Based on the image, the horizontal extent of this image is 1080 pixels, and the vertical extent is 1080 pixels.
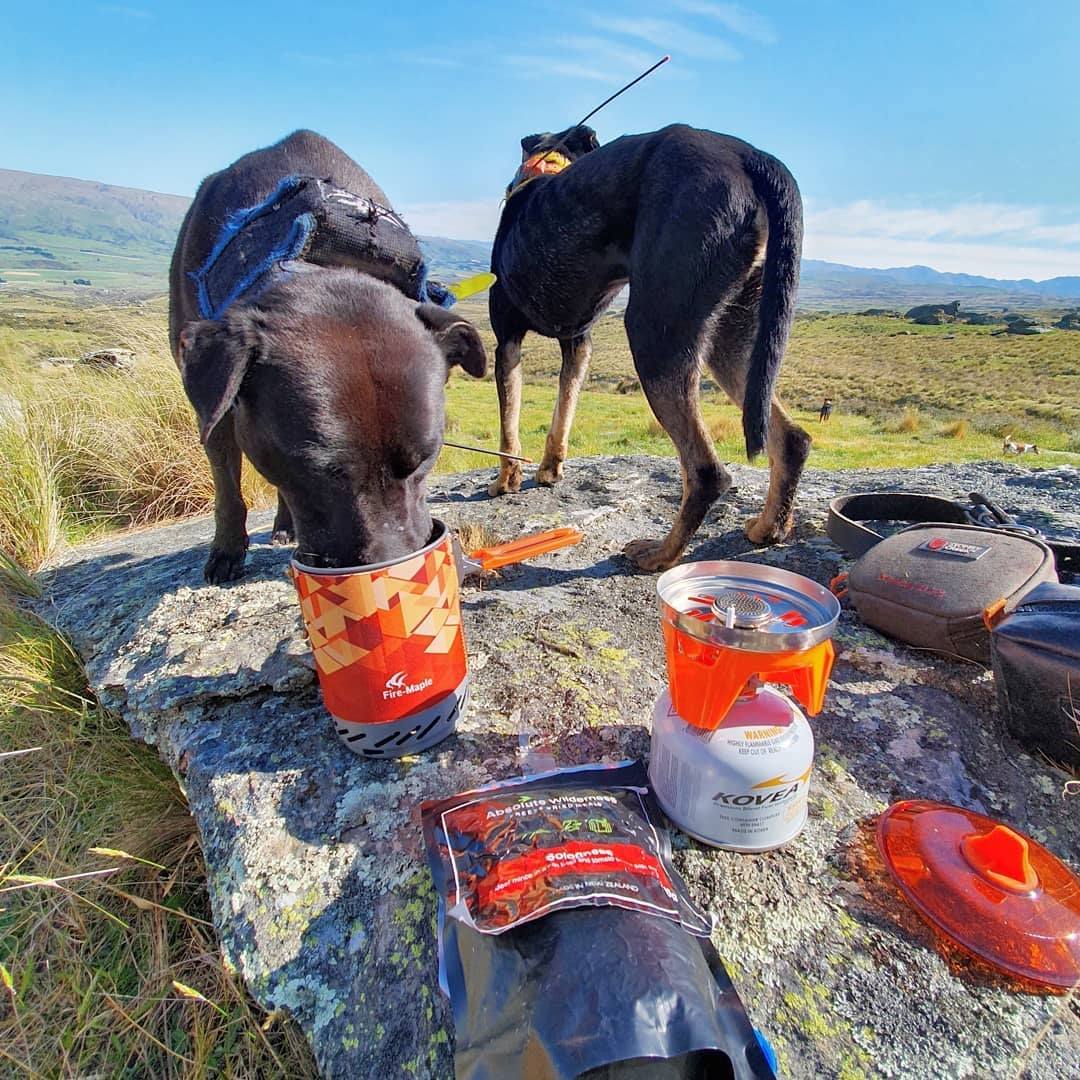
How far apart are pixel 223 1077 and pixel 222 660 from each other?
129cm

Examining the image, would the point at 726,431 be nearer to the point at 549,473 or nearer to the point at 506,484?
the point at 549,473

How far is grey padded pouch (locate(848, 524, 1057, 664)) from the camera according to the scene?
89.4 inches

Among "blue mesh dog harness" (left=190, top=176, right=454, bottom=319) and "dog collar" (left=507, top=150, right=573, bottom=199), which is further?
"dog collar" (left=507, top=150, right=573, bottom=199)

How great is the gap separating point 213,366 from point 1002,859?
2518 millimetres

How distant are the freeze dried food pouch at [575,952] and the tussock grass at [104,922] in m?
0.53

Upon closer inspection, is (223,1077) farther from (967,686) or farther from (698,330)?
(698,330)

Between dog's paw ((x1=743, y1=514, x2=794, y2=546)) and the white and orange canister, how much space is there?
72.4 inches

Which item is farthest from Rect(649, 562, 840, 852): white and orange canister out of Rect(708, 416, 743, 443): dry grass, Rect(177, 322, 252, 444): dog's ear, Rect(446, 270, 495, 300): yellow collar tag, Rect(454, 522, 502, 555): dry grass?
Rect(708, 416, 743, 443): dry grass

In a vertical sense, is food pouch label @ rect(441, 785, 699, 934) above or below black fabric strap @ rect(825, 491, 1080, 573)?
below

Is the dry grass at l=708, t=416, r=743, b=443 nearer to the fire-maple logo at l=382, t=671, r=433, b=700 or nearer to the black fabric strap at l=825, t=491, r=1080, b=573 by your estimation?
the black fabric strap at l=825, t=491, r=1080, b=573

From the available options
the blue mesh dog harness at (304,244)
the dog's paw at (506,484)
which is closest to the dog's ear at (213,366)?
the blue mesh dog harness at (304,244)

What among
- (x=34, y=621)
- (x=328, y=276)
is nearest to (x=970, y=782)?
(x=328, y=276)

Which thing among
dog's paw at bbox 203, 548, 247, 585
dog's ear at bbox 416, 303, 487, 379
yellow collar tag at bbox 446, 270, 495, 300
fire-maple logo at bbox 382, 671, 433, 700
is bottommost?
dog's paw at bbox 203, 548, 247, 585

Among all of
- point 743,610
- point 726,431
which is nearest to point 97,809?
point 743,610
